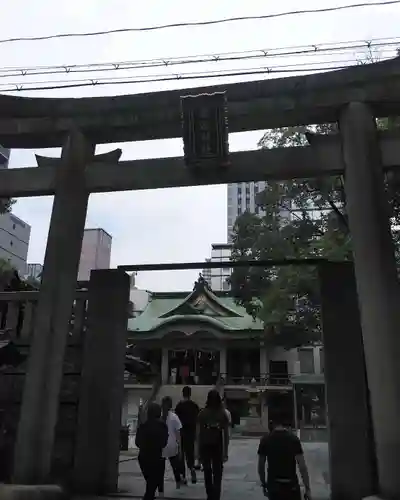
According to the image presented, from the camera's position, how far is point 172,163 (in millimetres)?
7469

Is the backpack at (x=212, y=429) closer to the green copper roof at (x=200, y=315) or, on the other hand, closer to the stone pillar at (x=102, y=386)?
the stone pillar at (x=102, y=386)

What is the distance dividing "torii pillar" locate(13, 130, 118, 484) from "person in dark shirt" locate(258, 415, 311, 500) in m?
3.22

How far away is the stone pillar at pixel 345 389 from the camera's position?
6223 millimetres

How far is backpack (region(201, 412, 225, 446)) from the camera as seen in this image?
625 centimetres

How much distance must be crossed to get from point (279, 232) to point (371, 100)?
10840mm

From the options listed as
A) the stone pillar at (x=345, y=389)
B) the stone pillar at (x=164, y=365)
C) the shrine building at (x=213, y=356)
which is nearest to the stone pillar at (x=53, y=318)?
the stone pillar at (x=345, y=389)

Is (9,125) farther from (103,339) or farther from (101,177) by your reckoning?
(103,339)

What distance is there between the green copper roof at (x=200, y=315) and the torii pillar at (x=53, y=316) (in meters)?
20.4

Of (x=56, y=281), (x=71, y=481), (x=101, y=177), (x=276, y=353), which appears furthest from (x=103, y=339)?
(x=276, y=353)

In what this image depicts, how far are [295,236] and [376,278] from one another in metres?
11.3

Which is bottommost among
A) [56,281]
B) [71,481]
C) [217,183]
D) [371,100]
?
[71,481]

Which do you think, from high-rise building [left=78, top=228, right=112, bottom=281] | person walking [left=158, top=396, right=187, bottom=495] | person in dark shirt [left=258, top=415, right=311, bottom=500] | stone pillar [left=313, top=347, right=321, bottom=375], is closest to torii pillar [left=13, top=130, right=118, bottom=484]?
person walking [left=158, top=396, right=187, bottom=495]

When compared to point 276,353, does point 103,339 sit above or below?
below

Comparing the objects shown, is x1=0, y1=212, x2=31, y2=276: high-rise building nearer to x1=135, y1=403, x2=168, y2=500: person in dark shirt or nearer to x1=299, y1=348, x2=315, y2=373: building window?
x1=299, y1=348, x2=315, y2=373: building window
